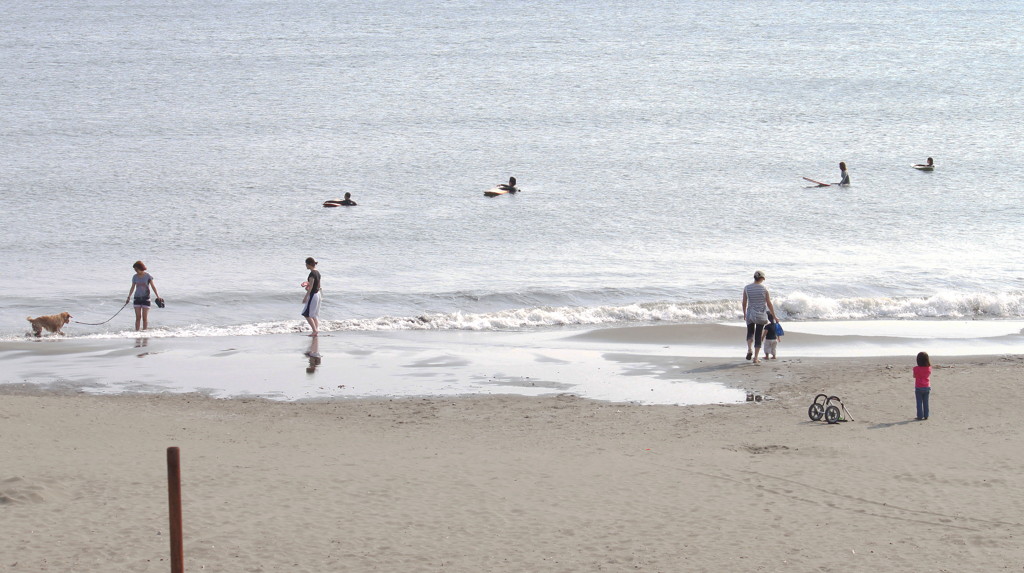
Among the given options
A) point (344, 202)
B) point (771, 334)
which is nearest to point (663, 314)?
point (771, 334)

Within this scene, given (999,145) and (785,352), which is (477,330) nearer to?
(785,352)

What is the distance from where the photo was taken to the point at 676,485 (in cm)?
934

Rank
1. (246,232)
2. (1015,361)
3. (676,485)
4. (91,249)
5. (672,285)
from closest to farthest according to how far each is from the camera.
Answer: (676,485) → (1015,361) → (672,285) → (91,249) → (246,232)

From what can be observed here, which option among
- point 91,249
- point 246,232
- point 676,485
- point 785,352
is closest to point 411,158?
point 246,232

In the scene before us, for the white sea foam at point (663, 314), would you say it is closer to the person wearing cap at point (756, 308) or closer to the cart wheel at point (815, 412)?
the person wearing cap at point (756, 308)

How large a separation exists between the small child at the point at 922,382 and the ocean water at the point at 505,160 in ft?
30.9

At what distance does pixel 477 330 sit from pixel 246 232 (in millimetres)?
14179

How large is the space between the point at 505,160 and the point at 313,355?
2907 cm

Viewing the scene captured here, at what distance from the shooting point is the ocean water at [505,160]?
941 inches

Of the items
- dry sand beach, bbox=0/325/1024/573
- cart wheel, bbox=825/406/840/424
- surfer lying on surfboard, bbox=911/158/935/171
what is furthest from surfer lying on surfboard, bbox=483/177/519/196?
cart wheel, bbox=825/406/840/424

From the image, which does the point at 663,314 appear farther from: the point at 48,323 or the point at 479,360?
the point at 48,323

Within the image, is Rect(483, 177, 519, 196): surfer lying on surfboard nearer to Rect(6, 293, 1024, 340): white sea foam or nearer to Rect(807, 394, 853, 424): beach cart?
Rect(6, 293, 1024, 340): white sea foam

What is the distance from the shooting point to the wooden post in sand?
5465 mm

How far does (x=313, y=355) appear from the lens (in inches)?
654
